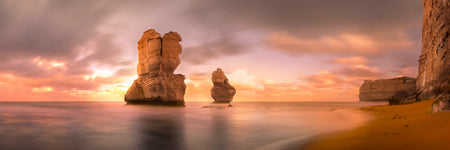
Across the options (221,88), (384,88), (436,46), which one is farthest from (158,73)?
(384,88)

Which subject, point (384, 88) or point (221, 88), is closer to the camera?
point (221, 88)

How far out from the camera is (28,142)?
26.3ft

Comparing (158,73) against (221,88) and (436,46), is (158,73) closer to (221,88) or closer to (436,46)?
(436,46)

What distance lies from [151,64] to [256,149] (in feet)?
138

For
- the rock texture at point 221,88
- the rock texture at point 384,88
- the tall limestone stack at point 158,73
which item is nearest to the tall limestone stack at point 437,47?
the tall limestone stack at point 158,73

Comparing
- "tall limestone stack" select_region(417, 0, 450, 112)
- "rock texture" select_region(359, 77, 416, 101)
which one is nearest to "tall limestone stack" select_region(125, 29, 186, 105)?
"tall limestone stack" select_region(417, 0, 450, 112)

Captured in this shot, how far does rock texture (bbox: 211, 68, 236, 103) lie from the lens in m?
87.9

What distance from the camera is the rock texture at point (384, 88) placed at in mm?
96562

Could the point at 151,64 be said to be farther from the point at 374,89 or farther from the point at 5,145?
the point at 374,89

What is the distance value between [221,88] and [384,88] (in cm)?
8293

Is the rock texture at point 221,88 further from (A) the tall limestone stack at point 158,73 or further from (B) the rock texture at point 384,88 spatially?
(B) the rock texture at point 384,88

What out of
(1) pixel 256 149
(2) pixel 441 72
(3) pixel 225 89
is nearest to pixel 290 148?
(1) pixel 256 149

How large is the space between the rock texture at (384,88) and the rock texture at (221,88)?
2703 inches

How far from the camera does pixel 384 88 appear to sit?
106750 mm
